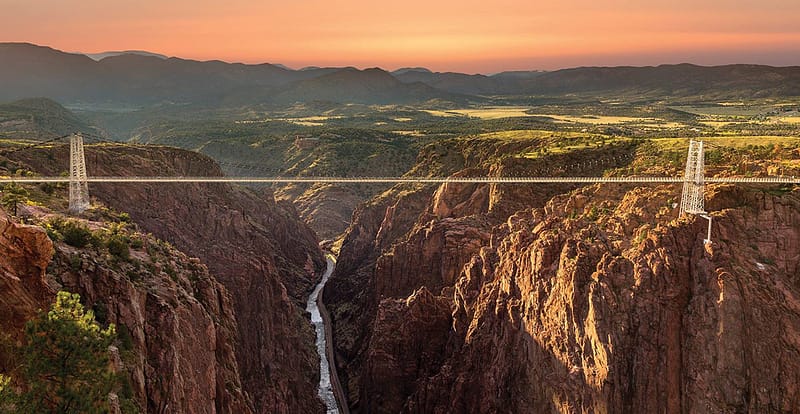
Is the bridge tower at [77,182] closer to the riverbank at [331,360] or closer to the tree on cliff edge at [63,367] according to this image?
the riverbank at [331,360]

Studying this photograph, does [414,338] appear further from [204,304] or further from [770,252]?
[770,252]

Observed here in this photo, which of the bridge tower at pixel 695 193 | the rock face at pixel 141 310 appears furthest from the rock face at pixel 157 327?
the bridge tower at pixel 695 193

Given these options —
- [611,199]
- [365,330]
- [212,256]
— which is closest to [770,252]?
[611,199]

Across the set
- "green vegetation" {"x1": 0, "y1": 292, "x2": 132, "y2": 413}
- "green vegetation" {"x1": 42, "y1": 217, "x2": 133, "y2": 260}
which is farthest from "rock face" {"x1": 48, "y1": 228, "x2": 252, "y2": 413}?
"green vegetation" {"x1": 0, "y1": 292, "x2": 132, "y2": 413}

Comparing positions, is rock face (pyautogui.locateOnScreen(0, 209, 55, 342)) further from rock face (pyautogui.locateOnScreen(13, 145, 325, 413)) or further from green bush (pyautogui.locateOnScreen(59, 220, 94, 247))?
rock face (pyautogui.locateOnScreen(13, 145, 325, 413))

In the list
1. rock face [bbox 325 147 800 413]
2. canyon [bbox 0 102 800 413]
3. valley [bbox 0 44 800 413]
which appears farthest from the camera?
rock face [bbox 325 147 800 413]
